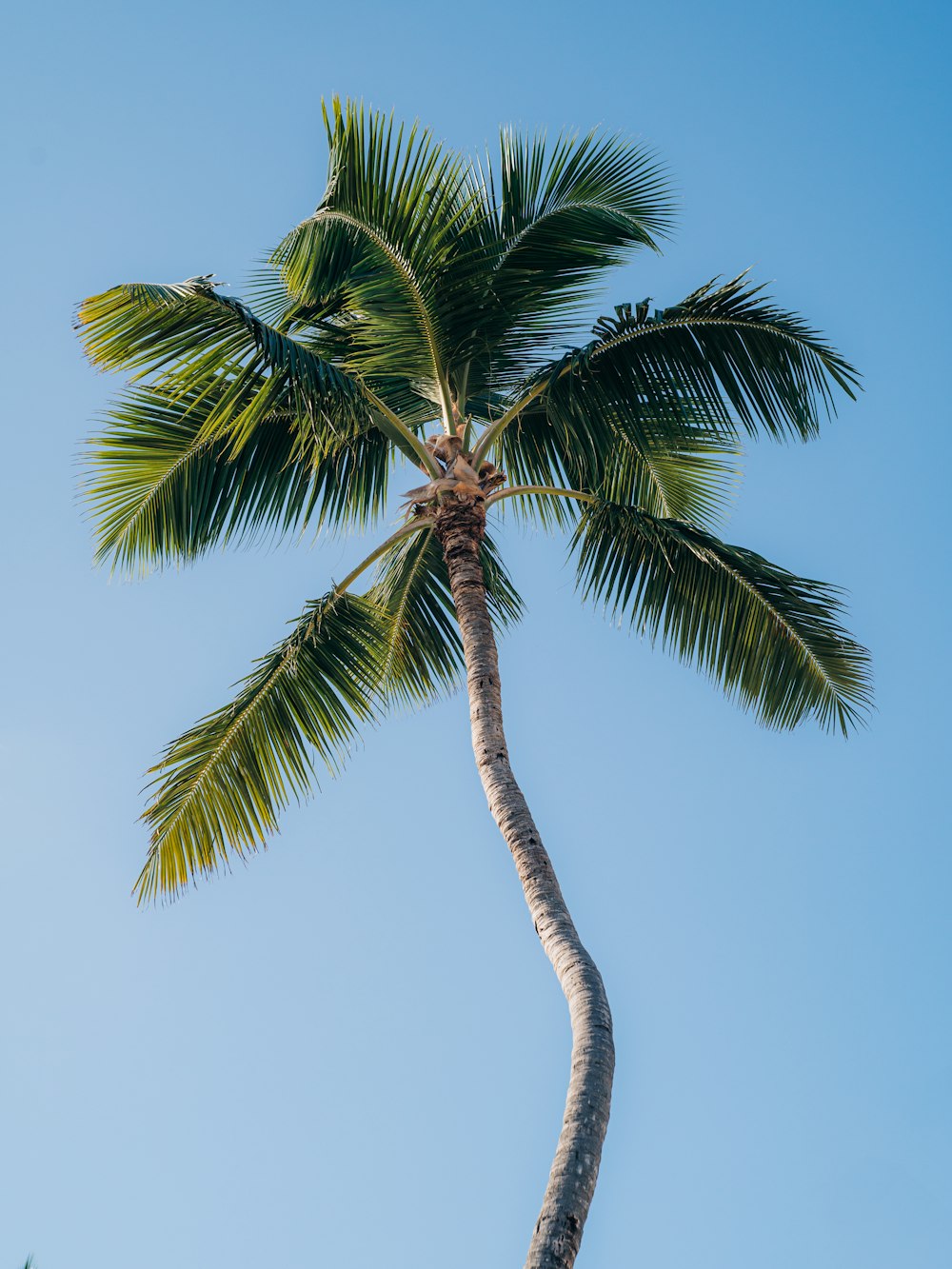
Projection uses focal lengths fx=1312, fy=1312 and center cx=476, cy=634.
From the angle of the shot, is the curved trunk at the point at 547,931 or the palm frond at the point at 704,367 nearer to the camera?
the curved trunk at the point at 547,931

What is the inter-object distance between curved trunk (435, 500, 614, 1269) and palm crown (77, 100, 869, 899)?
19.8 inches

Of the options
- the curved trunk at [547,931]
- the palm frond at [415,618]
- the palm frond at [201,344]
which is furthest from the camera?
the palm frond at [415,618]

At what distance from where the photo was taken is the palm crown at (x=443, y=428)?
8344mm

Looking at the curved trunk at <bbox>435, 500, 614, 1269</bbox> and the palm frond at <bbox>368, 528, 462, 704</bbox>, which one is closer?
the curved trunk at <bbox>435, 500, 614, 1269</bbox>

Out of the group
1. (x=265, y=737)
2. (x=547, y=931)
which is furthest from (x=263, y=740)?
(x=547, y=931)

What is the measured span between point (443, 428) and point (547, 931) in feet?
13.2

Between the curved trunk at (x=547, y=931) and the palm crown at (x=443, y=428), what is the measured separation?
503 mm

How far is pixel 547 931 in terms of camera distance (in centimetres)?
614

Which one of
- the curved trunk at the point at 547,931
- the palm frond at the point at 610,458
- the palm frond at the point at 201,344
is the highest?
the palm frond at the point at 610,458

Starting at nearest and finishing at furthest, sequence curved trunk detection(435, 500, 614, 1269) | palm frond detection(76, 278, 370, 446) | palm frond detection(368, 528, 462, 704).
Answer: curved trunk detection(435, 500, 614, 1269), palm frond detection(76, 278, 370, 446), palm frond detection(368, 528, 462, 704)

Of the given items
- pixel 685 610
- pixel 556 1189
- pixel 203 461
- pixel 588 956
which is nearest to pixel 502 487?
pixel 685 610

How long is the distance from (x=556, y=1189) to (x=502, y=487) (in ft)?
17.5

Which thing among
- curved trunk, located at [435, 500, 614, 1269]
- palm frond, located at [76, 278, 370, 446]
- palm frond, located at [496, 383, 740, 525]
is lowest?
curved trunk, located at [435, 500, 614, 1269]

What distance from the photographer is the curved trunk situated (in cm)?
465
